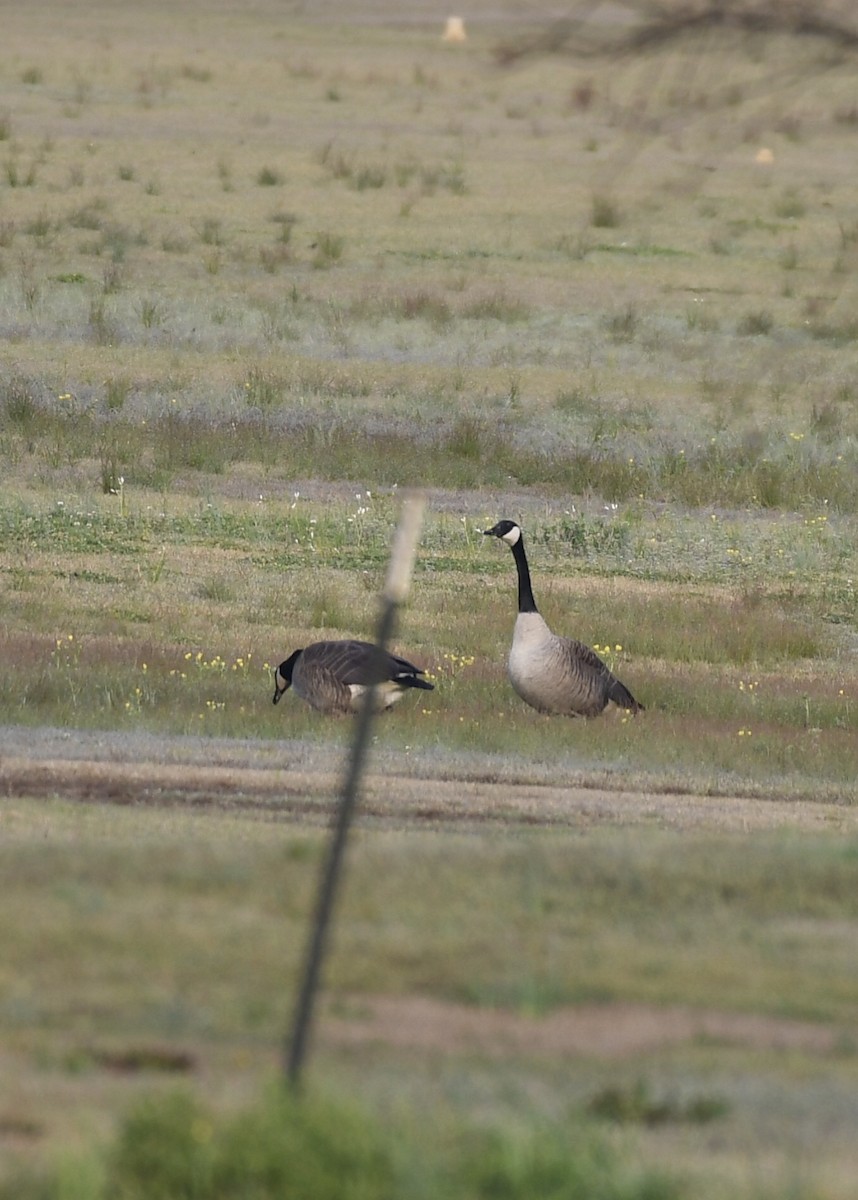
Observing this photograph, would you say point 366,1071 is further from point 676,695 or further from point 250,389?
point 250,389

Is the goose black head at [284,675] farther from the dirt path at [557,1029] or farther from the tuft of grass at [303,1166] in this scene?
the tuft of grass at [303,1166]

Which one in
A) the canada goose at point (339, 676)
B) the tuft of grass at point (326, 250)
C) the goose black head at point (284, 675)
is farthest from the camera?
the tuft of grass at point (326, 250)

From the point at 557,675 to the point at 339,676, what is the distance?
4.72 ft

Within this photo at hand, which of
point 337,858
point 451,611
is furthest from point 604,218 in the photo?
point 337,858

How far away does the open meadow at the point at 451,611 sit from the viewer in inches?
253

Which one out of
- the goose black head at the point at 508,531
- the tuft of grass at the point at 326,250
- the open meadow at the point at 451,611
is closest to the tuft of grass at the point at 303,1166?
the open meadow at the point at 451,611

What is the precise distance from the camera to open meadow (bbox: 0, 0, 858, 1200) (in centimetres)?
643

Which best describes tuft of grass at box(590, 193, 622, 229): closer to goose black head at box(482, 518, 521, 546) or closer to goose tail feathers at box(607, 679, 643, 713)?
goose black head at box(482, 518, 521, 546)

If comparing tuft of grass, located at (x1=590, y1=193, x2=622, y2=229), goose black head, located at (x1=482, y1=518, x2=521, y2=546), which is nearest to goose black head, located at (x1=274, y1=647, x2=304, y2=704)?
goose black head, located at (x1=482, y1=518, x2=521, y2=546)

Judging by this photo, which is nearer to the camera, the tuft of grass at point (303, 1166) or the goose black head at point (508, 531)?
the tuft of grass at point (303, 1166)

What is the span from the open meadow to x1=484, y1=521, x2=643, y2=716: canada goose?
29cm

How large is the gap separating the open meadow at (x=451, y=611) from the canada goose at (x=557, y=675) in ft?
0.96

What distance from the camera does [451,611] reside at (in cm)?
1845

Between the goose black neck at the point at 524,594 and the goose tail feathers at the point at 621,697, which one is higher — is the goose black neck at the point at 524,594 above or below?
above
